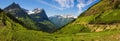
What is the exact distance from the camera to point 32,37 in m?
173

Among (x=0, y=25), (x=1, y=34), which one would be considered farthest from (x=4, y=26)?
(x=1, y=34)

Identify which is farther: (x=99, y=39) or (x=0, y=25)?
(x=0, y=25)

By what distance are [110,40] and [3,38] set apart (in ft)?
229

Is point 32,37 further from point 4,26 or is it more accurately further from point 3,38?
point 4,26

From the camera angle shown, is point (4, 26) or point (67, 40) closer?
point (67, 40)

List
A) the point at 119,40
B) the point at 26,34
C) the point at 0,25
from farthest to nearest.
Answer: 1. the point at 0,25
2. the point at 26,34
3. the point at 119,40

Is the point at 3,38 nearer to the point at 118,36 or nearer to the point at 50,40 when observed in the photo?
the point at 50,40

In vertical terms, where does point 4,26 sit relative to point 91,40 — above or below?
above

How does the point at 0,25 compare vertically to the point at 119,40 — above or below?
above

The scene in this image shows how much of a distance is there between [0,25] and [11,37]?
112 feet

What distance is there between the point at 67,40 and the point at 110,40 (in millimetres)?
28713

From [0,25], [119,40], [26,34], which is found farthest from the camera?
[0,25]

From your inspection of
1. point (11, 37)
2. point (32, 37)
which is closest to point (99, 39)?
point (32, 37)

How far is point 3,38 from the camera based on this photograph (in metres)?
169
